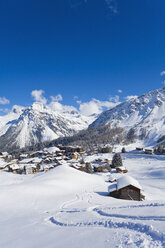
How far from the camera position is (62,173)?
43.1 meters

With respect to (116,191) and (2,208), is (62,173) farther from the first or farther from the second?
(2,208)

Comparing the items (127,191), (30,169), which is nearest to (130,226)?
(127,191)

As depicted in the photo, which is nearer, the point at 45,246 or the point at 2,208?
the point at 45,246

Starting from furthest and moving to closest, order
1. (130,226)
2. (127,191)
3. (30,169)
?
(30,169)
(127,191)
(130,226)

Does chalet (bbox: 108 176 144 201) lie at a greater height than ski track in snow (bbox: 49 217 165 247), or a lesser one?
lesser

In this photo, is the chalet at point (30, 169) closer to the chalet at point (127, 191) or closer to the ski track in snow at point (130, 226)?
the chalet at point (127, 191)

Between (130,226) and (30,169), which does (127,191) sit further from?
(30,169)

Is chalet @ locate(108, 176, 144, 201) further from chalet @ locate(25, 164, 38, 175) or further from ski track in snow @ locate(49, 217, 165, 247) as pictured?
chalet @ locate(25, 164, 38, 175)

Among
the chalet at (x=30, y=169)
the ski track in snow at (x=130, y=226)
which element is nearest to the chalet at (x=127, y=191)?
the ski track in snow at (x=130, y=226)

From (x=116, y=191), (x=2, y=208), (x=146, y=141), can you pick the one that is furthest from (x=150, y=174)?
(x=146, y=141)

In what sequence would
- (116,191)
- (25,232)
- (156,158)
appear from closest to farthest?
1. (25,232)
2. (116,191)
3. (156,158)

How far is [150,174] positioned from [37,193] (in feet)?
137

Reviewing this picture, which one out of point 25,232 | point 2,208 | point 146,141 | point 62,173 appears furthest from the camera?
point 146,141

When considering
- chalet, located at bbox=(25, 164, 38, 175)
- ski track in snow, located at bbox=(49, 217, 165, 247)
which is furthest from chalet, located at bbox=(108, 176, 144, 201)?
chalet, located at bbox=(25, 164, 38, 175)
